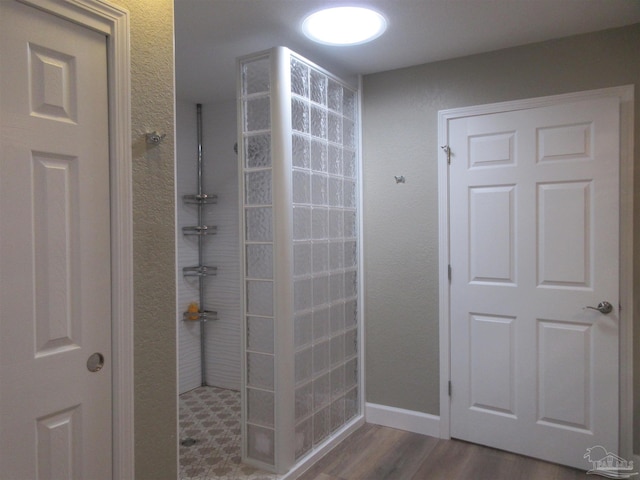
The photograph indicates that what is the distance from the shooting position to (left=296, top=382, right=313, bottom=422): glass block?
8.59 feet

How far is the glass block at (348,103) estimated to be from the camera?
3.11 metres

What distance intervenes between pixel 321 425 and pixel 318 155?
5.45 ft

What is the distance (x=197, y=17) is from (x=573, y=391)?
2.86m

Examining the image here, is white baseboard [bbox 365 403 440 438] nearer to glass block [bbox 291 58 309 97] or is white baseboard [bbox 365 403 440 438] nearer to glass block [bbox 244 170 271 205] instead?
glass block [bbox 244 170 271 205]

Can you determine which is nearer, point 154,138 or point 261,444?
point 154,138

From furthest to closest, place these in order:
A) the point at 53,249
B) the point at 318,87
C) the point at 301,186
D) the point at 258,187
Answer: the point at 318,87, the point at 301,186, the point at 258,187, the point at 53,249

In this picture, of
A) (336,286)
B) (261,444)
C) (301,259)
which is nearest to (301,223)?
(301,259)

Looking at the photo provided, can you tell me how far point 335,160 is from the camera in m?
3.00

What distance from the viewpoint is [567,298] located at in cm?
262

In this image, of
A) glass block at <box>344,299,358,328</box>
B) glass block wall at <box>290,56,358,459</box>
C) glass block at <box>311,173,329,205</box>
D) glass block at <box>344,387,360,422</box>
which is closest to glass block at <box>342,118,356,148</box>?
glass block wall at <box>290,56,358,459</box>

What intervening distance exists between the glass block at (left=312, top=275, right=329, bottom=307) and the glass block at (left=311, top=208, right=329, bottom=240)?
258 mm

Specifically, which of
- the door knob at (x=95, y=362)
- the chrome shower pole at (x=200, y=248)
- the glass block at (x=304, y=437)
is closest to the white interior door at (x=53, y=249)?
the door knob at (x=95, y=362)

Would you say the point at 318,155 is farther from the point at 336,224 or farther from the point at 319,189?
the point at 336,224

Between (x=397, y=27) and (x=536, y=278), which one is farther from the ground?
(x=397, y=27)
